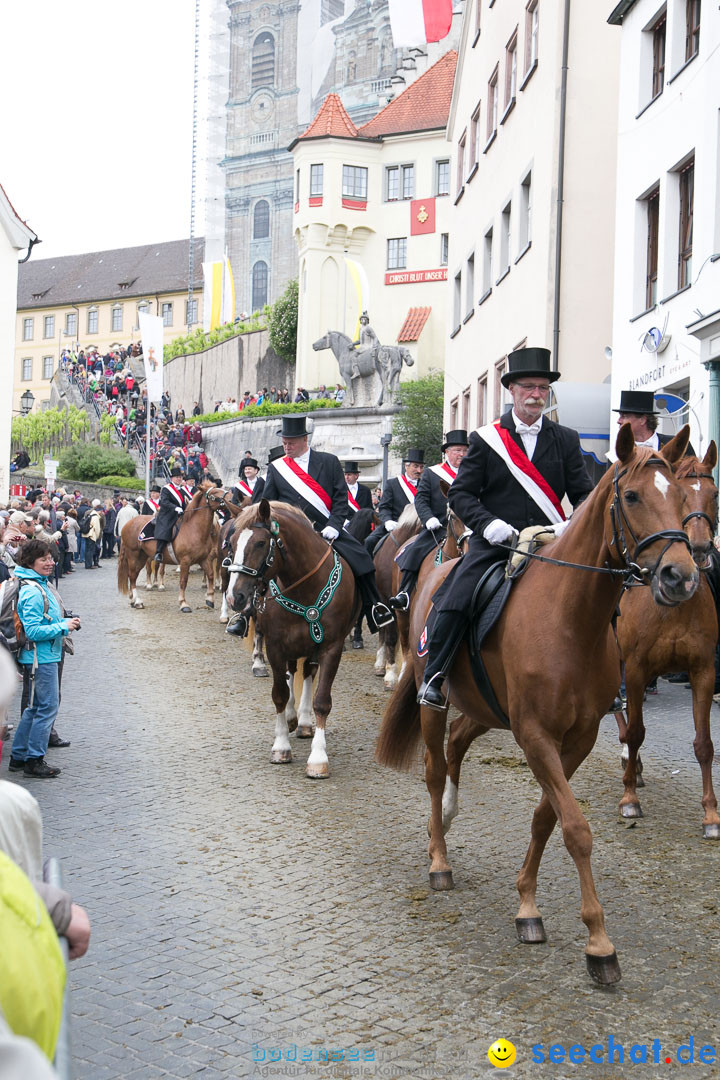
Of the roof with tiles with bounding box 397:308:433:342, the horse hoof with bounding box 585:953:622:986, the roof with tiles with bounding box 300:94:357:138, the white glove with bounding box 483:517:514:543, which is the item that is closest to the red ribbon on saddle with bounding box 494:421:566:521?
the white glove with bounding box 483:517:514:543

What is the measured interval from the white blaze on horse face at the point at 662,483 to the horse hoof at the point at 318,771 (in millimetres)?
4652

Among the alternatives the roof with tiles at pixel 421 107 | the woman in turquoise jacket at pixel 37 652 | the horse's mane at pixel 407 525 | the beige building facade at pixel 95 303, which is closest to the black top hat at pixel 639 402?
the horse's mane at pixel 407 525

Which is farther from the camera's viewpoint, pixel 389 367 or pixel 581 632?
pixel 389 367

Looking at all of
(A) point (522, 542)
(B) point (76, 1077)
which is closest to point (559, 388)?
(A) point (522, 542)

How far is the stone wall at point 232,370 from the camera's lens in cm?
7238

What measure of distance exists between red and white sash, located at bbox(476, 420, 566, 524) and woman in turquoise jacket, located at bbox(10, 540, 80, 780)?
167 inches

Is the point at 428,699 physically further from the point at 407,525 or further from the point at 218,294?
the point at 218,294

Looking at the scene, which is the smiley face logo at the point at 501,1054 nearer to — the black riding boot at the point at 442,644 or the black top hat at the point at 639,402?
the black riding boot at the point at 442,644

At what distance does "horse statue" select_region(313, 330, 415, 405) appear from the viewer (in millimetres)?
52781

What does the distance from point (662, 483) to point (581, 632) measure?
2.67 feet

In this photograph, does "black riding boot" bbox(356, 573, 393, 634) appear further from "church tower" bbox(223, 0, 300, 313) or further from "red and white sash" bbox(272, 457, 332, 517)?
"church tower" bbox(223, 0, 300, 313)

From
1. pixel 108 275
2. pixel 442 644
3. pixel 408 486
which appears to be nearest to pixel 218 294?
pixel 108 275

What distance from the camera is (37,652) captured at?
9.19 m

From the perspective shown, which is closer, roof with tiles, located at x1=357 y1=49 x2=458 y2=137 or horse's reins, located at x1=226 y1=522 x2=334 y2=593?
horse's reins, located at x1=226 y1=522 x2=334 y2=593
